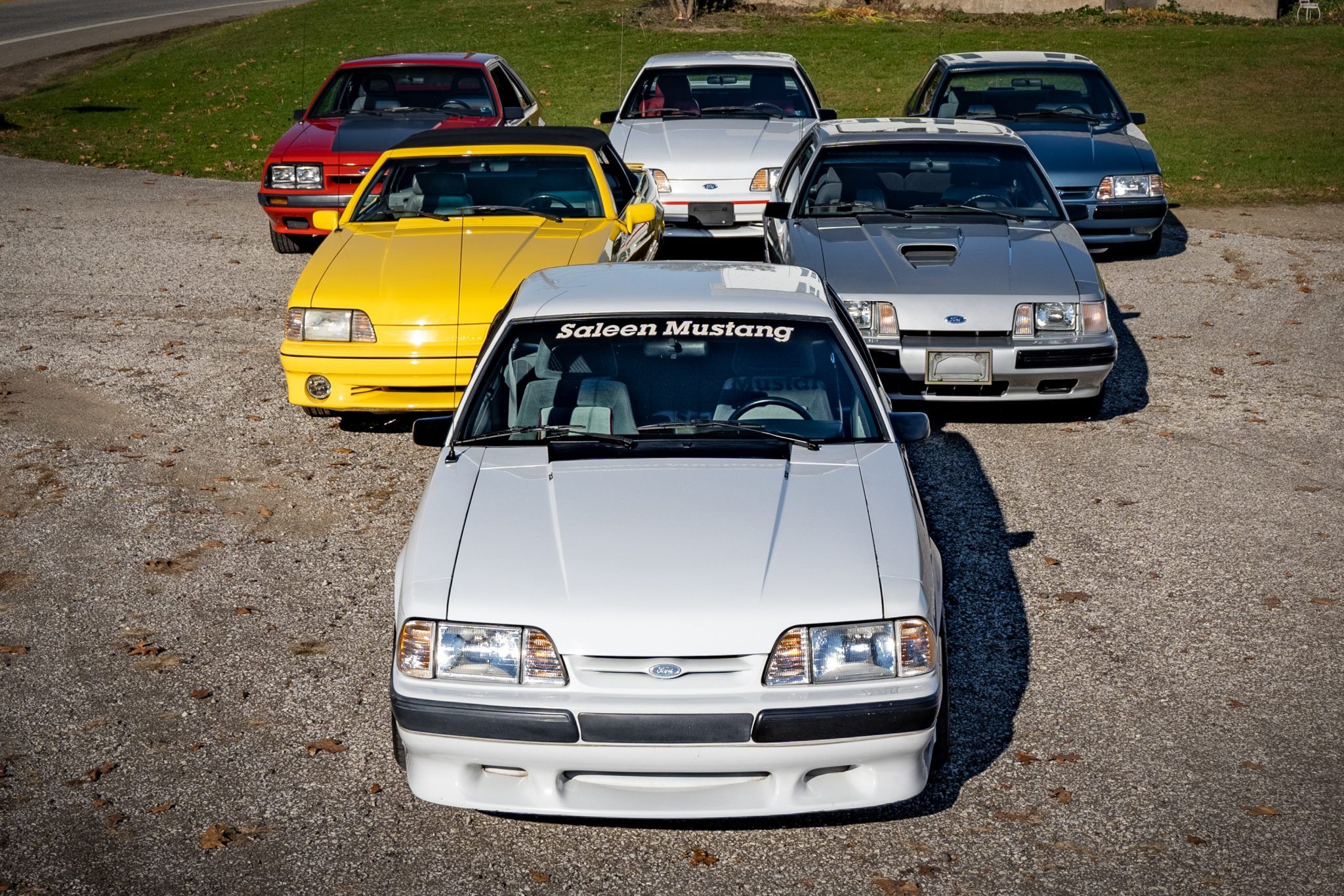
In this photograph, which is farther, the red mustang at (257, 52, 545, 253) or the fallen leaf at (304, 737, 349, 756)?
the red mustang at (257, 52, 545, 253)

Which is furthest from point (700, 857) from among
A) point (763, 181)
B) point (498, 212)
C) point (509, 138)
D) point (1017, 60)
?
point (1017, 60)

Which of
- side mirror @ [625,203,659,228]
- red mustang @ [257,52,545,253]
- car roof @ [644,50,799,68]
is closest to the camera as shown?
side mirror @ [625,203,659,228]

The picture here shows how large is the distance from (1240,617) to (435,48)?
24783 mm

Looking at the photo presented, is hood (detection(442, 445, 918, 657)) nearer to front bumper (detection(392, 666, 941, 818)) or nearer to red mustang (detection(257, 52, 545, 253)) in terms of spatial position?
front bumper (detection(392, 666, 941, 818))

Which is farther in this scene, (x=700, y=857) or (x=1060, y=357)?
(x=1060, y=357)

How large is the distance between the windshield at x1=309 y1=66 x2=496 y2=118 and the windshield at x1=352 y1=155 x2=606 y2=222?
4.12 metres

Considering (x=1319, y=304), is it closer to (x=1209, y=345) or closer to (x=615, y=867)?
(x=1209, y=345)

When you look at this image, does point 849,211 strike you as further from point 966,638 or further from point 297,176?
point 297,176

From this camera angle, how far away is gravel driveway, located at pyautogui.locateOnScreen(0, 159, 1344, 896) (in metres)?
3.97

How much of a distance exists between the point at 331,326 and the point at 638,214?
94.4 inches

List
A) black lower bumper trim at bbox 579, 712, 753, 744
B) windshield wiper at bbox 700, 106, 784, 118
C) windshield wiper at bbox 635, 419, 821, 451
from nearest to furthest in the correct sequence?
black lower bumper trim at bbox 579, 712, 753, 744, windshield wiper at bbox 635, 419, 821, 451, windshield wiper at bbox 700, 106, 784, 118

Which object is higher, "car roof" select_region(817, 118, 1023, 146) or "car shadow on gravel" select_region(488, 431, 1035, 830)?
"car roof" select_region(817, 118, 1023, 146)

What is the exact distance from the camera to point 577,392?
499 centimetres

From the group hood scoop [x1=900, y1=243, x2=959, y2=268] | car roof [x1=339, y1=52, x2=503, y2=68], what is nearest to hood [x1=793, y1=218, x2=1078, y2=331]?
hood scoop [x1=900, y1=243, x2=959, y2=268]
